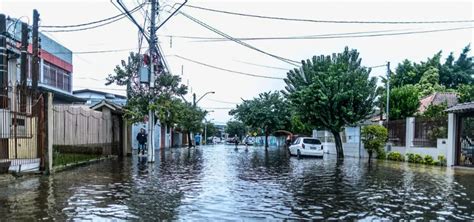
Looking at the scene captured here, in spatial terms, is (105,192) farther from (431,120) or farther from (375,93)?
(375,93)

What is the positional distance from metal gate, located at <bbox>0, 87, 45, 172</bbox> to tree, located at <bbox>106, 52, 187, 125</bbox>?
721cm

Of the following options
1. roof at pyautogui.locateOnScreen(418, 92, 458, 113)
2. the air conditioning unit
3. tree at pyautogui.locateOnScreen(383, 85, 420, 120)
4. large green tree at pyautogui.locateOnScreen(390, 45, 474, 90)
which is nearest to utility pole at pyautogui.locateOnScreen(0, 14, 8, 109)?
the air conditioning unit

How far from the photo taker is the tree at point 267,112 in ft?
180

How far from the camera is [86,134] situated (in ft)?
84.0

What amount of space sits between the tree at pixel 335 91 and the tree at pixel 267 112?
20.5m

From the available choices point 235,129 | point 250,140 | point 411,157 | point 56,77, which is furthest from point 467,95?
point 235,129

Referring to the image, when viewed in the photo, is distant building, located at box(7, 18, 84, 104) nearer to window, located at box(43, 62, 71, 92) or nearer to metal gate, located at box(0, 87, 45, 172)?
window, located at box(43, 62, 71, 92)

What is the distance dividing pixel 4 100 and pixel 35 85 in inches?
66.4

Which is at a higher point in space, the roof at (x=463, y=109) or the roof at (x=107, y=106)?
the roof at (x=107, y=106)

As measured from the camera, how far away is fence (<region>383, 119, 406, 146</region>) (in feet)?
103

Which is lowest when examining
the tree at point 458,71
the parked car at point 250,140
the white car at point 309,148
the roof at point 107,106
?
the parked car at point 250,140

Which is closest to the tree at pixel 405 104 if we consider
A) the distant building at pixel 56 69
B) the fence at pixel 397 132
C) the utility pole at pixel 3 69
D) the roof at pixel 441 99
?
the fence at pixel 397 132

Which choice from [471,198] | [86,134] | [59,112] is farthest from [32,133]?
[471,198]

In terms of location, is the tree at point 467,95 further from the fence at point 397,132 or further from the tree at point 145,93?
the tree at point 145,93
